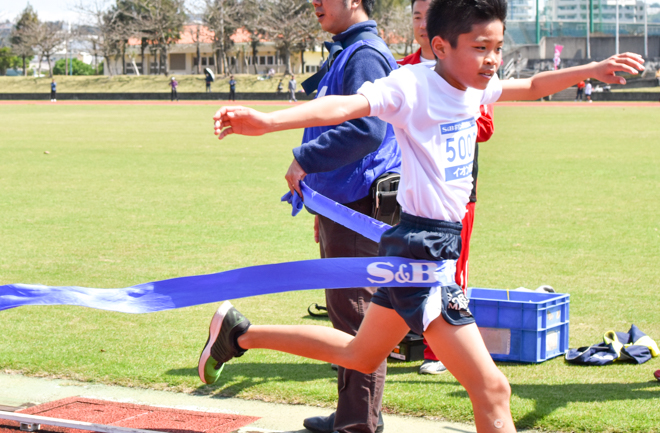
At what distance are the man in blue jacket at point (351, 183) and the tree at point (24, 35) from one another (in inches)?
3856

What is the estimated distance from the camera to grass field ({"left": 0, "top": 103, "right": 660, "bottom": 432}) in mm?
4488

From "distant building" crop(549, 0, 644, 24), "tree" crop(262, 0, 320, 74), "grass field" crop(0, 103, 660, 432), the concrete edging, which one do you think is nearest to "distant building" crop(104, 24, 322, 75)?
"tree" crop(262, 0, 320, 74)

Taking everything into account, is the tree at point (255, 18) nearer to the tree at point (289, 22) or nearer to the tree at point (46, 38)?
the tree at point (289, 22)

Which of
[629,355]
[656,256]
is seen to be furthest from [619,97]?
[629,355]

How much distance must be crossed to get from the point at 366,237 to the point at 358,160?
363mm

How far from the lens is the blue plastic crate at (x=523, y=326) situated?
15.7 feet

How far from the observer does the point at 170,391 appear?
14.7ft

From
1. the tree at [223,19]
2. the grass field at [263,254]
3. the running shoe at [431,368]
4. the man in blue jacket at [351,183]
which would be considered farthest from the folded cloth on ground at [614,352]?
the tree at [223,19]

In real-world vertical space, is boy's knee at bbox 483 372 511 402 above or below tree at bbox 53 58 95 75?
below

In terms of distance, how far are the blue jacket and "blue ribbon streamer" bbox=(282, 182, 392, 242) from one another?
121 millimetres

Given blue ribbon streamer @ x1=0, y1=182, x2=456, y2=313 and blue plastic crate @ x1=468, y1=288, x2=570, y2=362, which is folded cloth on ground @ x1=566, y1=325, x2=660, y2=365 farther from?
blue ribbon streamer @ x1=0, y1=182, x2=456, y2=313

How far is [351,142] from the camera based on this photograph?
3354 millimetres

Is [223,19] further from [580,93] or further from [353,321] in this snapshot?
[353,321]

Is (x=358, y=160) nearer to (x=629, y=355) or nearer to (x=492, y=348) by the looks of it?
(x=492, y=348)
